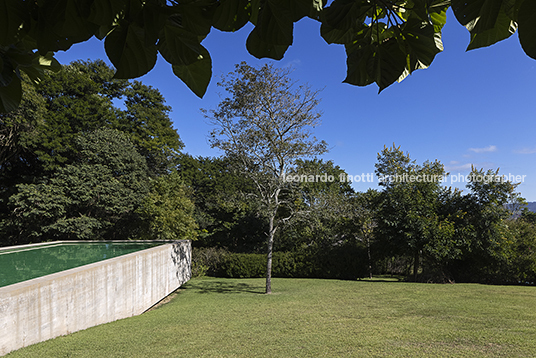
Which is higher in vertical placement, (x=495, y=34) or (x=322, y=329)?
(x=495, y=34)

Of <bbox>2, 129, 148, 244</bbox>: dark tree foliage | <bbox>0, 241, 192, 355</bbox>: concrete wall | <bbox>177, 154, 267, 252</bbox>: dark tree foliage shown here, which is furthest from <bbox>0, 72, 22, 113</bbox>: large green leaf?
<bbox>177, 154, 267, 252</bbox>: dark tree foliage

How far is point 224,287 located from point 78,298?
760 centimetres

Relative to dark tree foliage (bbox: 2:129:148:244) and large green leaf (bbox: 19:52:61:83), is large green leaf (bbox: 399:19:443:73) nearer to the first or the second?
large green leaf (bbox: 19:52:61:83)

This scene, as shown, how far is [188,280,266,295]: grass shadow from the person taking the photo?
473 inches

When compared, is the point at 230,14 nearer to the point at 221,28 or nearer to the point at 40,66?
the point at 221,28

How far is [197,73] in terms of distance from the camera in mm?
709

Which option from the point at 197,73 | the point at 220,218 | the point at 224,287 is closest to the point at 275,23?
the point at 197,73

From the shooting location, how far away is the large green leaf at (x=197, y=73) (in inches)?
27.2

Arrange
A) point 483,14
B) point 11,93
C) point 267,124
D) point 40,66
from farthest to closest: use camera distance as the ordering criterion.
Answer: point 267,124 → point 40,66 → point 11,93 → point 483,14

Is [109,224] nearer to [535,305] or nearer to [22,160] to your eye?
[22,160]

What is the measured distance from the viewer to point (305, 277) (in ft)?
54.0

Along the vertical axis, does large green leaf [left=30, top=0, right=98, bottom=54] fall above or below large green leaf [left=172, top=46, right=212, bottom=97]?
above

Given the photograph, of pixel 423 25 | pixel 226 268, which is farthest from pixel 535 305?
pixel 226 268

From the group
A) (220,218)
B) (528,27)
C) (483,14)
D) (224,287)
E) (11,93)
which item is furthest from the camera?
(220,218)
